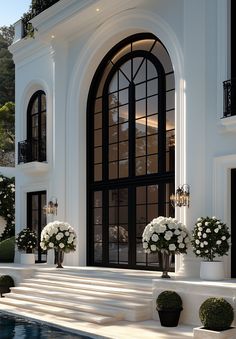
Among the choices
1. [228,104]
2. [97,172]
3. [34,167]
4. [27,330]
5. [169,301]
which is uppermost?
[228,104]

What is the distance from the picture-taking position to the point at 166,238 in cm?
1152

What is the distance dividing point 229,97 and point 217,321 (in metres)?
4.86

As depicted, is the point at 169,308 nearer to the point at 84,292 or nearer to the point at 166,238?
the point at 166,238

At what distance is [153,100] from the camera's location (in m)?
14.7

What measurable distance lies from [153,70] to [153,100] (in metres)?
0.82

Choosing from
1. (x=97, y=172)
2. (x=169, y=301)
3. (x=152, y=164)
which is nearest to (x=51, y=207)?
(x=97, y=172)

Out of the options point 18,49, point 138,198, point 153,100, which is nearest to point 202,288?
point 138,198

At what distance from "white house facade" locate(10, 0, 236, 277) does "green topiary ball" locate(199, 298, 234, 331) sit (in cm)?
257

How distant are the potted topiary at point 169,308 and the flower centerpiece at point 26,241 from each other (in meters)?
7.83

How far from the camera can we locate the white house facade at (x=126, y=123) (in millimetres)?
12180

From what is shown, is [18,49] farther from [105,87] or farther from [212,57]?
[212,57]

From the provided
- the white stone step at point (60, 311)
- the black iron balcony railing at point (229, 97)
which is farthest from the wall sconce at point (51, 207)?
the black iron balcony railing at point (229, 97)

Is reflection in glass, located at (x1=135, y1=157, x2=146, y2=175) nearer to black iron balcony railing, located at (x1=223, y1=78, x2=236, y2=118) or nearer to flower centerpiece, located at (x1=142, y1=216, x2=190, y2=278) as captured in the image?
flower centerpiece, located at (x1=142, y1=216, x2=190, y2=278)

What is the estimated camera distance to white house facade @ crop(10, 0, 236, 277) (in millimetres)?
12180
